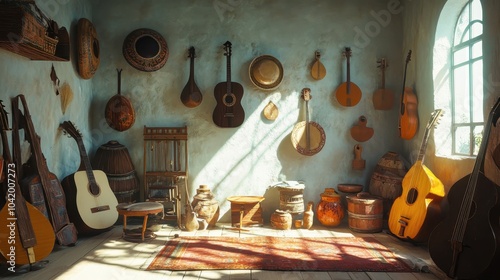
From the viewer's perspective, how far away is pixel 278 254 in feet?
13.1

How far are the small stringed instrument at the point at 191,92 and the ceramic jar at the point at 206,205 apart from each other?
1.12 meters

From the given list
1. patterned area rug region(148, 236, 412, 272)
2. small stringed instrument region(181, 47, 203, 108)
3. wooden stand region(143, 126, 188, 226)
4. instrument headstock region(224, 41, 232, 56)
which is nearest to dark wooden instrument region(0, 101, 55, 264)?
patterned area rug region(148, 236, 412, 272)

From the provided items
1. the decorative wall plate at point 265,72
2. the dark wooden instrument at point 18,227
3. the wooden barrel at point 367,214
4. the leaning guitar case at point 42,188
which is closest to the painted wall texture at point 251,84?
the decorative wall plate at point 265,72

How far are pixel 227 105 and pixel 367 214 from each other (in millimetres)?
2235

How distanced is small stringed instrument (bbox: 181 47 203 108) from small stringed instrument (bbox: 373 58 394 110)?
2.36 m

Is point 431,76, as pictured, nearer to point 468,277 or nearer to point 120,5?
point 468,277

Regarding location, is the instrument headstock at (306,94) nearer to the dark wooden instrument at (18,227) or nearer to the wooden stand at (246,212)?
the wooden stand at (246,212)

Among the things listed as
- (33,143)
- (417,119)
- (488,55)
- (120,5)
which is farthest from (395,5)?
(33,143)

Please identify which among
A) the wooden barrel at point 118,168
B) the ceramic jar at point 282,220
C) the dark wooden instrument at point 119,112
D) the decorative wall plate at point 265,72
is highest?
the decorative wall plate at point 265,72

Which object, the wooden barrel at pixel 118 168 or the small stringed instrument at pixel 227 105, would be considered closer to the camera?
the wooden barrel at pixel 118 168

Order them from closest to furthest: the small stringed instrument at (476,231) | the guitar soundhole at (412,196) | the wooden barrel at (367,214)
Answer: the small stringed instrument at (476,231) < the guitar soundhole at (412,196) < the wooden barrel at (367,214)

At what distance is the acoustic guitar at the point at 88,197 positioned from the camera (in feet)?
14.7

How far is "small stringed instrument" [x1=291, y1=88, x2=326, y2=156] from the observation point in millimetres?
5398

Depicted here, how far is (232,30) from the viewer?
5535mm
